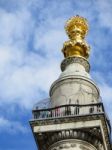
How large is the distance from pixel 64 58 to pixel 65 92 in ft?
15.1

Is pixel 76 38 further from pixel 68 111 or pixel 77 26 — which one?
pixel 68 111

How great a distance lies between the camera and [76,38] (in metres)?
46.1

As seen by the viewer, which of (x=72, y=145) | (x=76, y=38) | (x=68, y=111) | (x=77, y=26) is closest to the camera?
(x=72, y=145)

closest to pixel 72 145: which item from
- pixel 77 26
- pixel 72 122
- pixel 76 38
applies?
pixel 72 122

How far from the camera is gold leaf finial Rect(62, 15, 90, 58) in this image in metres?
44.8

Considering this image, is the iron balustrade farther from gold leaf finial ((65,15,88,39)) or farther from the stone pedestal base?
gold leaf finial ((65,15,88,39))

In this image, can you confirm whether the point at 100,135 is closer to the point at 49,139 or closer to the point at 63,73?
the point at 49,139

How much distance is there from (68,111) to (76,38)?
29.9 ft

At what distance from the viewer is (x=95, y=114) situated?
37906 millimetres

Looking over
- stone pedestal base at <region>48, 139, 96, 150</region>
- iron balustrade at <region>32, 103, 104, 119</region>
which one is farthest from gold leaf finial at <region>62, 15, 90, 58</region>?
A: stone pedestal base at <region>48, 139, 96, 150</region>

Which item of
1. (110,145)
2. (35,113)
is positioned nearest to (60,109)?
(35,113)

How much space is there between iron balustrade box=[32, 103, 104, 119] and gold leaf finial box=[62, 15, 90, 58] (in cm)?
644

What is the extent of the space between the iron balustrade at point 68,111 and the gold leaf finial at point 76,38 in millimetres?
6442

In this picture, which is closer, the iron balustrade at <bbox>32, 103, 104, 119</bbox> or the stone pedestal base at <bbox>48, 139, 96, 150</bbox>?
the stone pedestal base at <bbox>48, 139, 96, 150</bbox>
